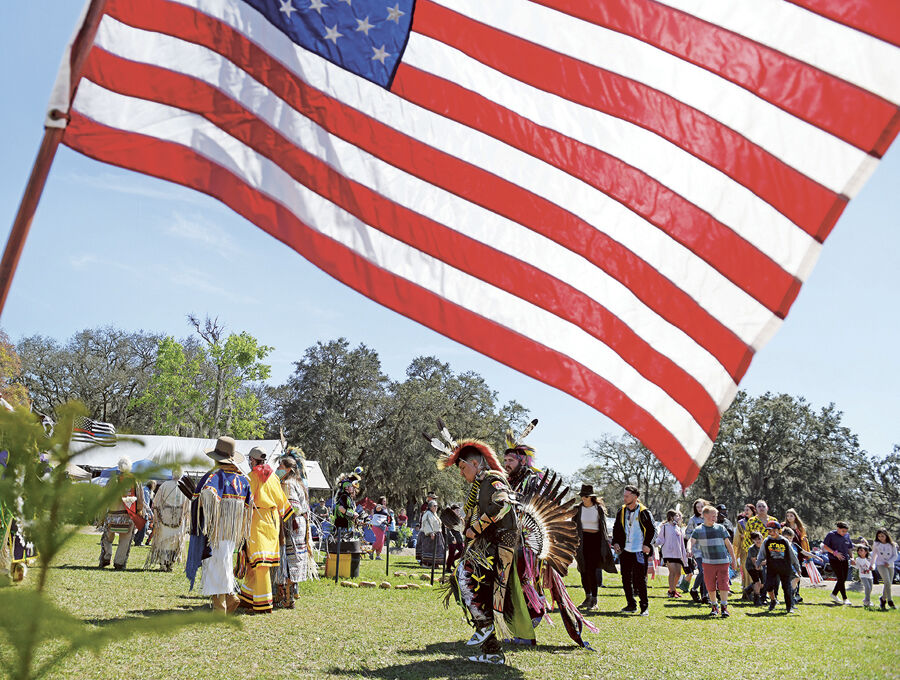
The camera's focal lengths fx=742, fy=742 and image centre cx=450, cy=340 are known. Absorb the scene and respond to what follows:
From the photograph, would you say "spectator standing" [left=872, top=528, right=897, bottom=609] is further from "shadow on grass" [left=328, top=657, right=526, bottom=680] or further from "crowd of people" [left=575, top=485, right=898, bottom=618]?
"shadow on grass" [left=328, top=657, right=526, bottom=680]

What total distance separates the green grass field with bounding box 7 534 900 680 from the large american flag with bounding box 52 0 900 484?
9.22 feet

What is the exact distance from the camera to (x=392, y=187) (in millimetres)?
4152

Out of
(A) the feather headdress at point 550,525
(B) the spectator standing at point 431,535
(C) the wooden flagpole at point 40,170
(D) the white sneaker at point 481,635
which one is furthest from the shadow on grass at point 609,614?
(C) the wooden flagpole at point 40,170

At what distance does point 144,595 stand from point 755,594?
11744 millimetres

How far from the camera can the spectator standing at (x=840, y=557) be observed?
1738 centimetres

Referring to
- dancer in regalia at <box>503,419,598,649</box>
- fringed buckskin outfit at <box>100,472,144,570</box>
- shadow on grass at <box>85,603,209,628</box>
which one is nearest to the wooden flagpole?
shadow on grass at <box>85,603,209,628</box>

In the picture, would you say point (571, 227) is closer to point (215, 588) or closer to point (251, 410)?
point (215, 588)

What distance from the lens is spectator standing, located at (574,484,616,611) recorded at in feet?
42.5

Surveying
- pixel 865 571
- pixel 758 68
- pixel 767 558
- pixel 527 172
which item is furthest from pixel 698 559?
pixel 758 68

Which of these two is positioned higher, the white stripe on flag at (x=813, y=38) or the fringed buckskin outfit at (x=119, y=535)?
the white stripe on flag at (x=813, y=38)

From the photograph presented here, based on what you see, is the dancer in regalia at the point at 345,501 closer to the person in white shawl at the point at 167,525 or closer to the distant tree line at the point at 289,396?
the person in white shawl at the point at 167,525

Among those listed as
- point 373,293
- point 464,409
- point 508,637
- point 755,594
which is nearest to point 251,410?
point 464,409

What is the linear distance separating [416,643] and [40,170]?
6.85 m

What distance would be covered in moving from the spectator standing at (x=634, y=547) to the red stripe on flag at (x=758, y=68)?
9.61m
